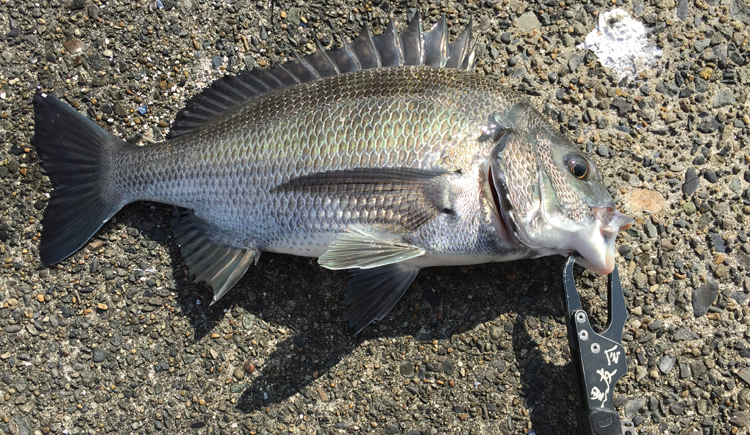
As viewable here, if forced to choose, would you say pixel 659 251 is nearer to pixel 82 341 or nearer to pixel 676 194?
pixel 676 194

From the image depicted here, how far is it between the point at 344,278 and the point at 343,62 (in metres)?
1.06

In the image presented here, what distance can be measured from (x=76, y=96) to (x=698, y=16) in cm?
330

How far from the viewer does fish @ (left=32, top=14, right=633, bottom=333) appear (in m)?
2.11

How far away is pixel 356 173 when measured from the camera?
2162 mm

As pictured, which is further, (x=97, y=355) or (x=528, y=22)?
(x=528, y=22)

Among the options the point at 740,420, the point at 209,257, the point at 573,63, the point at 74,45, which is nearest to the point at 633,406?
the point at 740,420

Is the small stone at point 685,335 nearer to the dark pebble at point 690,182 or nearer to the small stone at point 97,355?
the dark pebble at point 690,182

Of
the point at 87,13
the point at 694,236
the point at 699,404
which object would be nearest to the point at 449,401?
the point at 699,404

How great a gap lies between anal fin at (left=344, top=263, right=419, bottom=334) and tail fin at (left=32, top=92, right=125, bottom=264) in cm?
125

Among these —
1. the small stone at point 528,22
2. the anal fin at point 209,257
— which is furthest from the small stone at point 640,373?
the anal fin at point 209,257

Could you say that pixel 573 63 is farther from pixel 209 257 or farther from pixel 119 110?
pixel 119 110

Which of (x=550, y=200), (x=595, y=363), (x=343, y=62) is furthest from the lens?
(x=343, y=62)

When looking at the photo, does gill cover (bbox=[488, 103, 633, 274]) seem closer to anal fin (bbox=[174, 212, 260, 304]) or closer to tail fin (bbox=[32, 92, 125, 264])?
anal fin (bbox=[174, 212, 260, 304])

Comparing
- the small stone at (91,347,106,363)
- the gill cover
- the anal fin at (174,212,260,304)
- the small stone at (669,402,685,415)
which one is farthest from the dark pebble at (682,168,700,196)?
the small stone at (91,347,106,363)
